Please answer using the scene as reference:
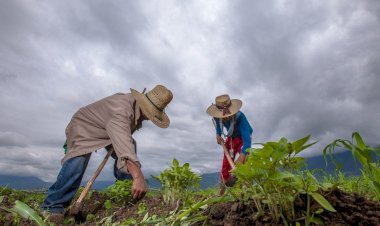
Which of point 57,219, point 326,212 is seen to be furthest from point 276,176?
point 57,219

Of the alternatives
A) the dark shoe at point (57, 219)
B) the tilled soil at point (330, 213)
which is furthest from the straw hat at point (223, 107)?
the tilled soil at point (330, 213)

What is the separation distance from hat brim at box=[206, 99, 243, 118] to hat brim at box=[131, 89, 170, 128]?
1.50 metres

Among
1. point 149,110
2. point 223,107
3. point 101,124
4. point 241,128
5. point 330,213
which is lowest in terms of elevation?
point 330,213

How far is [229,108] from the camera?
261 inches

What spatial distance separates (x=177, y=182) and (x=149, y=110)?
1407mm

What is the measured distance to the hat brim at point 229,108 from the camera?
646 centimetres

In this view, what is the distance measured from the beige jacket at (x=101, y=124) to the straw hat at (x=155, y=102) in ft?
0.31

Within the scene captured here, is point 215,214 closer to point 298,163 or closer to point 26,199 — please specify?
point 298,163

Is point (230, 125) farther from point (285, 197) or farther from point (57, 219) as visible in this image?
point (285, 197)

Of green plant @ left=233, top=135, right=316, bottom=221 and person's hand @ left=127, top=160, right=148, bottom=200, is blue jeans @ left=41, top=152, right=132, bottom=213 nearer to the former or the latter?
person's hand @ left=127, top=160, right=148, bottom=200

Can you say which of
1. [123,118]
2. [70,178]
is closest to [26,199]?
[70,178]

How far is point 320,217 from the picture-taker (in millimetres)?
1593

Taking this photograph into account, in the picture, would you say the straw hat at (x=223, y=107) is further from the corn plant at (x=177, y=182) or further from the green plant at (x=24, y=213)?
the green plant at (x=24, y=213)

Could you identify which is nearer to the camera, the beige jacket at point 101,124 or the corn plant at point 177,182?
the corn plant at point 177,182
